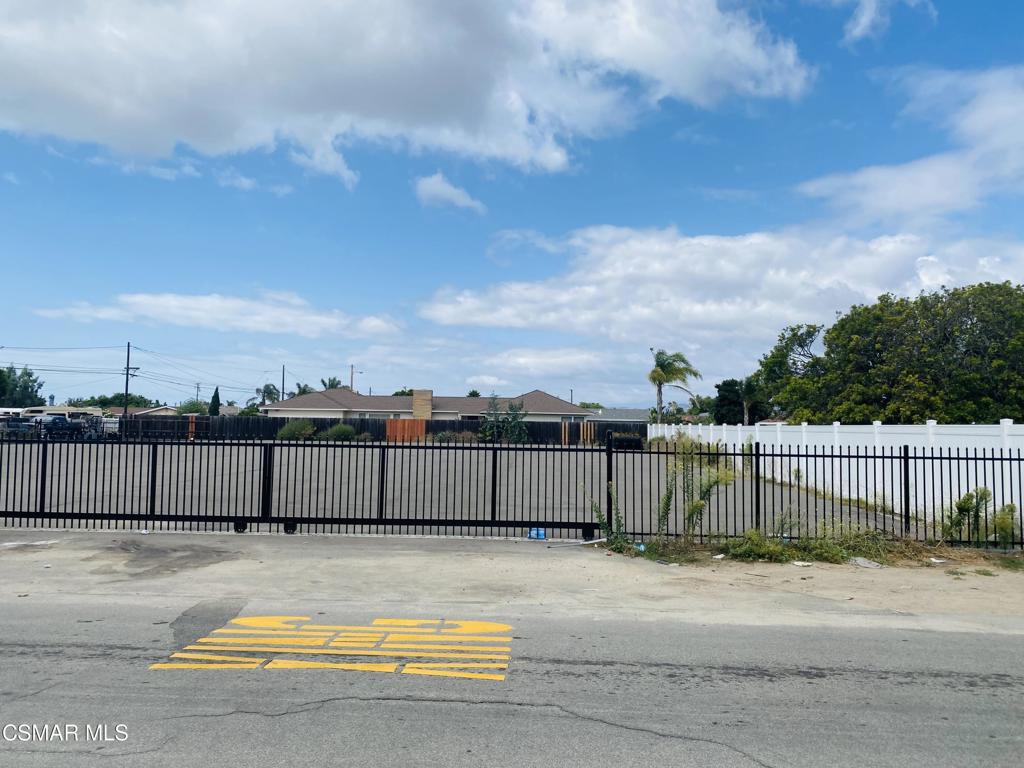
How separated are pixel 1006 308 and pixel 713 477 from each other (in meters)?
26.5

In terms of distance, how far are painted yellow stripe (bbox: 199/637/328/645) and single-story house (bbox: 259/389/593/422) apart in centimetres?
5926

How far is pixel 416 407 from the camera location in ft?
223

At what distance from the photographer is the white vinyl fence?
12512 mm

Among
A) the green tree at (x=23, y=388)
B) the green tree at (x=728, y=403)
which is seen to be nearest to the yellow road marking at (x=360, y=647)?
the green tree at (x=728, y=403)

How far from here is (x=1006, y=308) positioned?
104 feet

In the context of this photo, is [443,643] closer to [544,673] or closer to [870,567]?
[544,673]

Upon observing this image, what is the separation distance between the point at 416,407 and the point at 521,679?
62.7 meters

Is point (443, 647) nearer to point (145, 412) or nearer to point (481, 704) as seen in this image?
point (481, 704)

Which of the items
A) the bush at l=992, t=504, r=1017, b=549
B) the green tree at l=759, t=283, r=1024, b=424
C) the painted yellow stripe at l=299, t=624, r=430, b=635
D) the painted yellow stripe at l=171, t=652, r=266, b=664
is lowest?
the painted yellow stripe at l=299, t=624, r=430, b=635

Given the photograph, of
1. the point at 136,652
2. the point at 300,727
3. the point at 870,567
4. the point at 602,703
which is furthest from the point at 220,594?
the point at 870,567

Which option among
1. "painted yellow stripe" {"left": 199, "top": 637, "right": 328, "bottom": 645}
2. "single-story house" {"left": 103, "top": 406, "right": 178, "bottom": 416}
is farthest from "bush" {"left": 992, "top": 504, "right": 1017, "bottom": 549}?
"single-story house" {"left": 103, "top": 406, "right": 178, "bottom": 416}

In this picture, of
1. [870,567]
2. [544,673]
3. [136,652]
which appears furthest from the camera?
[870,567]

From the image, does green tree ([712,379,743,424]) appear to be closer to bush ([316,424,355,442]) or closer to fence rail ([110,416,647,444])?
fence rail ([110,416,647,444])

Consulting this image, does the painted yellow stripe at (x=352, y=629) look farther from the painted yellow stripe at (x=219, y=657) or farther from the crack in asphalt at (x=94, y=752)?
the crack in asphalt at (x=94, y=752)
